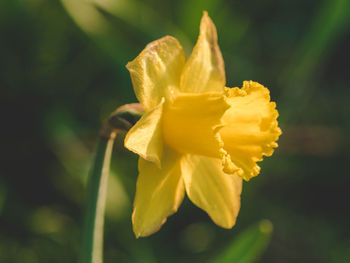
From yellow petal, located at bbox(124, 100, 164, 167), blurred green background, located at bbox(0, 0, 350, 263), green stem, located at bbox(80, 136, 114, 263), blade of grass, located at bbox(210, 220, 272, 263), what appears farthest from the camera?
blurred green background, located at bbox(0, 0, 350, 263)

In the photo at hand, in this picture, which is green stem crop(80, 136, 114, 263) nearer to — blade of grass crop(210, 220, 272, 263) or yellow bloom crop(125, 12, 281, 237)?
yellow bloom crop(125, 12, 281, 237)

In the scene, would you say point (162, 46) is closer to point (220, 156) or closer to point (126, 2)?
point (220, 156)

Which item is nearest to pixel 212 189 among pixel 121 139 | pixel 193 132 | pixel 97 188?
pixel 193 132

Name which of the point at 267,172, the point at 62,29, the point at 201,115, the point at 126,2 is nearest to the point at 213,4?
the point at 126,2

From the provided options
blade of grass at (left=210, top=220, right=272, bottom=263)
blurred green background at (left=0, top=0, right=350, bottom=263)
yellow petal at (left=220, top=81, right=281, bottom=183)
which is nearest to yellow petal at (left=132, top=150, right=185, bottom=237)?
yellow petal at (left=220, top=81, right=281, bottom=183)

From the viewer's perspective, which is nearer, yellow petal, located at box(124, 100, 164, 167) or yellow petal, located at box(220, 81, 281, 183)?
yellow petal, located at box(124, 100, 164, 167)

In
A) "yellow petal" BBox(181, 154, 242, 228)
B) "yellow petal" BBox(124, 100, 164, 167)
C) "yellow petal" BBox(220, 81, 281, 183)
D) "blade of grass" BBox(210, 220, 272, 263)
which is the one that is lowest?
"blade of grass" BBox(210, 220, 272, 263)

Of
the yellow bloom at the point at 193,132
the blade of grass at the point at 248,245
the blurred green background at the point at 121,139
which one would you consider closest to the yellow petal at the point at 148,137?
the yellow bloom at the point at 193,132

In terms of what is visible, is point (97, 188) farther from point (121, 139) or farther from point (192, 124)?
point (121, 139)
